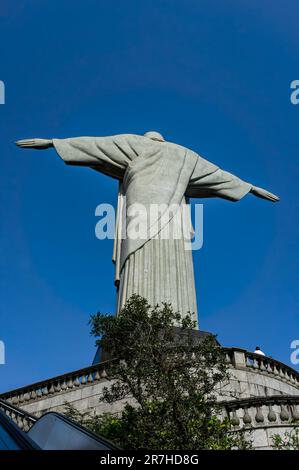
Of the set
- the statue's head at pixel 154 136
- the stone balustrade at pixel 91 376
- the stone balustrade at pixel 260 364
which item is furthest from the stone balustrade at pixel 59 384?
the statue's head at pixel 154 136

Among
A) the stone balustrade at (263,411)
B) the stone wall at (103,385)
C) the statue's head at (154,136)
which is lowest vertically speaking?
the stone balustrade at (263,411)

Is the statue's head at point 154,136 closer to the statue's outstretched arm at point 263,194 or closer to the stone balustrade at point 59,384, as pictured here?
the statue's outstretched arm at point 263,194

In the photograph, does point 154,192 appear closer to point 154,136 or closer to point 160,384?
point 154,136

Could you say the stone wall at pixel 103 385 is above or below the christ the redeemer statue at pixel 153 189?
below

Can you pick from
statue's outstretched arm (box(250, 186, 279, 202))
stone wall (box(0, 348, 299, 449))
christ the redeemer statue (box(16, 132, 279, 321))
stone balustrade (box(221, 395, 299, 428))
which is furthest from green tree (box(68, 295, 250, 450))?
statue's outstretched arm (box(250, 186, 279, 202))
